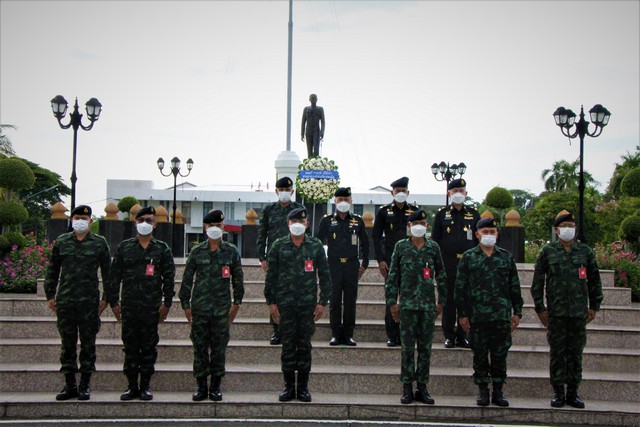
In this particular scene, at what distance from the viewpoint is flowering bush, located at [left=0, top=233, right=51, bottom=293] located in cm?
1193

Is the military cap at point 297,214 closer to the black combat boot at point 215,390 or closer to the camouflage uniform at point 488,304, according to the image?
the camouflage uniform at point 488,304

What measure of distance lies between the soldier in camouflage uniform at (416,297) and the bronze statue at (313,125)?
10.3m

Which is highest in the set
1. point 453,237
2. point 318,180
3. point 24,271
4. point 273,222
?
point 318,180

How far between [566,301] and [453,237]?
1.80 metres

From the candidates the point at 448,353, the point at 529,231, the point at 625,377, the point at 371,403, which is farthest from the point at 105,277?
the point at 529,231

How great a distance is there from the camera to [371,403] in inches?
291

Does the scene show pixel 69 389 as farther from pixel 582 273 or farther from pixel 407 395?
pixel 582 273

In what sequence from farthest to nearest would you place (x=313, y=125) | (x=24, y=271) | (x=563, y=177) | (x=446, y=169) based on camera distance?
1. (x=563, y=177)
2. (x=446, y=169)
3. (x=313, y=125)
4. (x=24, y=271)

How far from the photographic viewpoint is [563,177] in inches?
2244

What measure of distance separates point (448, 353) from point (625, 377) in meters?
2.05

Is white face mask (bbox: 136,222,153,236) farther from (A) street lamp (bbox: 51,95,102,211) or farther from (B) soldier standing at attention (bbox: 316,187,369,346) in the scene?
(A) street lamp (bbox: 51,95,102,211)

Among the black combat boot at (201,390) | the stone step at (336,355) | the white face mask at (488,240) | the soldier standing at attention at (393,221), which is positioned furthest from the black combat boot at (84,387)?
the white face mask at (488,240)

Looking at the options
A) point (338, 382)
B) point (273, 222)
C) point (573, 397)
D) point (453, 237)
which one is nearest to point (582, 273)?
point (573, 397)

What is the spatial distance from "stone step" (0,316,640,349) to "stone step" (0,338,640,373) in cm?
47
